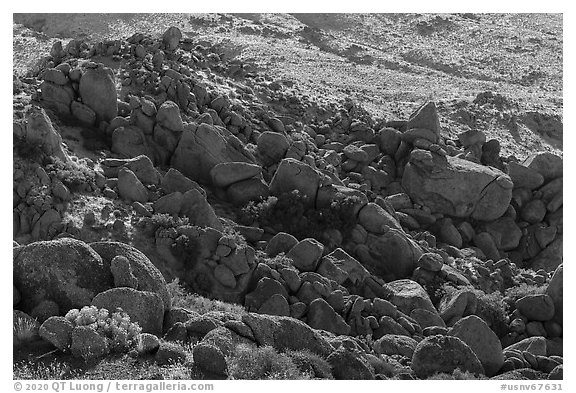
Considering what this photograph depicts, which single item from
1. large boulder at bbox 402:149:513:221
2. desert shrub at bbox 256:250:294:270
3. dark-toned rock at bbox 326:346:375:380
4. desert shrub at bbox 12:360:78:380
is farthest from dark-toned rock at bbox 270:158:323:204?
desert shrub at bbox 12:360:78:380

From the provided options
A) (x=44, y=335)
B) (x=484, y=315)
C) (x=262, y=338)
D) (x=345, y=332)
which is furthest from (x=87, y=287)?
(x=484, y=315)

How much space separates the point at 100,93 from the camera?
77.0 ft

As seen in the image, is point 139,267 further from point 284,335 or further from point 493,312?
point 493,312

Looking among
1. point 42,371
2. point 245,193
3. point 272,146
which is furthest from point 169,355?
point 272,146

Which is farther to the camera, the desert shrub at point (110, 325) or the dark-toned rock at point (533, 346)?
the dark-toned rock at point (533, 346)

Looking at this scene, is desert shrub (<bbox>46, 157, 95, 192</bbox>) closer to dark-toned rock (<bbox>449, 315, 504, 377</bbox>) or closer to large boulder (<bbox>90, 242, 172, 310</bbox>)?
large boulder (<bbox>90, 242, 172, 310</bbox>)

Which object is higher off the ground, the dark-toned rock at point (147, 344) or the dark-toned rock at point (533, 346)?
the dark-toned rock at point (147, 344)

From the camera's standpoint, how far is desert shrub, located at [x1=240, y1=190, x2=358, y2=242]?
21.8 meters

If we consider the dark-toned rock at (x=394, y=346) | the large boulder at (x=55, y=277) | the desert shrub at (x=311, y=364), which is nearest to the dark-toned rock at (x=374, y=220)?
the dark-toned rock at (x=394, y=346)

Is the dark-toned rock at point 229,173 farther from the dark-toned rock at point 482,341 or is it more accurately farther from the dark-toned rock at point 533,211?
the dark-toned rock at point 533,211

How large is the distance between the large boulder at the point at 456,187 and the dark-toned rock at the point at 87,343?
16.2 metres

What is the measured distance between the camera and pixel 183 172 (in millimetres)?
22938

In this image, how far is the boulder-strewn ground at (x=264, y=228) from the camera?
43.2ft

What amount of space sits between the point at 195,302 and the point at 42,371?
5275 mm
